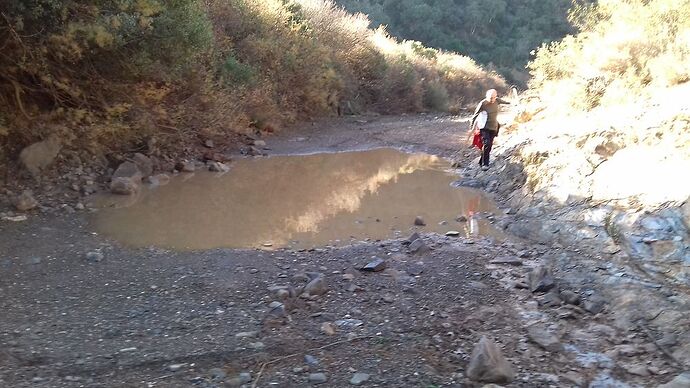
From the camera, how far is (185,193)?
9773 mm

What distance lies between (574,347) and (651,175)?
2.95 meters

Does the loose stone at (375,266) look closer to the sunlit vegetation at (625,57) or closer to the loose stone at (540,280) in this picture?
the loose stone at (540,280)

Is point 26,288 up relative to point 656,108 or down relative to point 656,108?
down

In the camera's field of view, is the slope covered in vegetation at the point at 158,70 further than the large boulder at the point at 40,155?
No

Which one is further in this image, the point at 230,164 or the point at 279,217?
the point at 230,164

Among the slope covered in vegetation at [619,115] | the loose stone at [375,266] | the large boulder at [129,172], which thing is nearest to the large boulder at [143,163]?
the large boulder at [129,172]

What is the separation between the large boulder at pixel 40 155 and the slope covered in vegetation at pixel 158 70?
15cm

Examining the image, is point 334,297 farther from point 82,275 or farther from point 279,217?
point 279,217

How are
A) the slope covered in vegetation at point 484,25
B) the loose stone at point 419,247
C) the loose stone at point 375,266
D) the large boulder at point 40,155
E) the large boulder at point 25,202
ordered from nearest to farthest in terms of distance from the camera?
the loose stone at point 375,266 < the loose stone at point 419,247 < the large boulder at point 25,202 < the large boulder at point 40,155 < the slope covered in vegetation at point 484,25

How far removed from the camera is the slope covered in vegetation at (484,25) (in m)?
44.7

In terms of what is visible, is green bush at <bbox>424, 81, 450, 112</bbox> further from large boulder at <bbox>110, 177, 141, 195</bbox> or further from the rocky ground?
the rocky ground

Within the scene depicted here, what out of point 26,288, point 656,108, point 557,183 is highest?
point 656,108

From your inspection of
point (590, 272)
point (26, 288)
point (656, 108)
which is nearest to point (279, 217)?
point (26, 288)

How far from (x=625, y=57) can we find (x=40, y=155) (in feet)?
31.6
